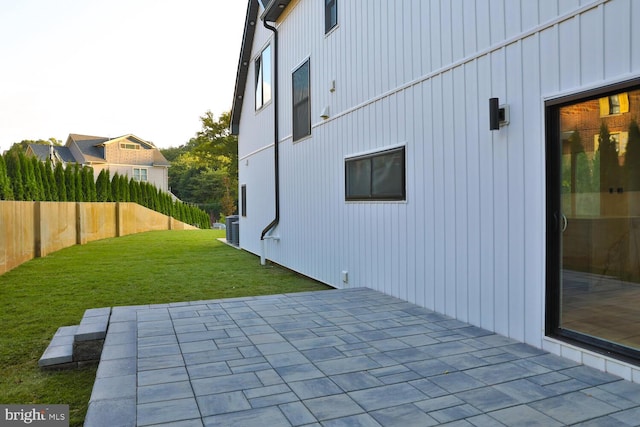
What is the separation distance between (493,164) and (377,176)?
76.5 inches

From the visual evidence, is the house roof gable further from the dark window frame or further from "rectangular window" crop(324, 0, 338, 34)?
"rectangular window" crop(324, 0, 338, 34)

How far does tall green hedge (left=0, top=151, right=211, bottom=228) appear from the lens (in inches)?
412

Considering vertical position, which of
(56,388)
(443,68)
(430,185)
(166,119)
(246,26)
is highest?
(166,119)

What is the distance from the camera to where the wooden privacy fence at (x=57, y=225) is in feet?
27.2

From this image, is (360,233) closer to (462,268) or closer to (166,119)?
(462,268)

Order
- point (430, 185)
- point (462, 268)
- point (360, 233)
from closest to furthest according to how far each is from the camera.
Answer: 1. point (462, 268)
2. point (430, 185)
3. point (360, 233)

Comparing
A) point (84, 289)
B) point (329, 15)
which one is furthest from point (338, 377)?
point (329, 15)

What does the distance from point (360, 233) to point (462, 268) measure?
78.2 inches

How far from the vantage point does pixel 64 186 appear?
13.3 m

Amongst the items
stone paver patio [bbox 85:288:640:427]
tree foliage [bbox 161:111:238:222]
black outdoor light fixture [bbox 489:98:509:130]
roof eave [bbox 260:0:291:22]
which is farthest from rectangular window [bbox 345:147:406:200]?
tree foliage [bbox 161:111:238:222]

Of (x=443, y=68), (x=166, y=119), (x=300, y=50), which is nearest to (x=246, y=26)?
(x=300, y=50)

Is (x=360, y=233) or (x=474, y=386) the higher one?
(x=360, y=233)

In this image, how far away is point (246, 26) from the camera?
34.5 feet

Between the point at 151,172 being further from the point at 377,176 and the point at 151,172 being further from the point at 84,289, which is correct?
the point at 377,176
